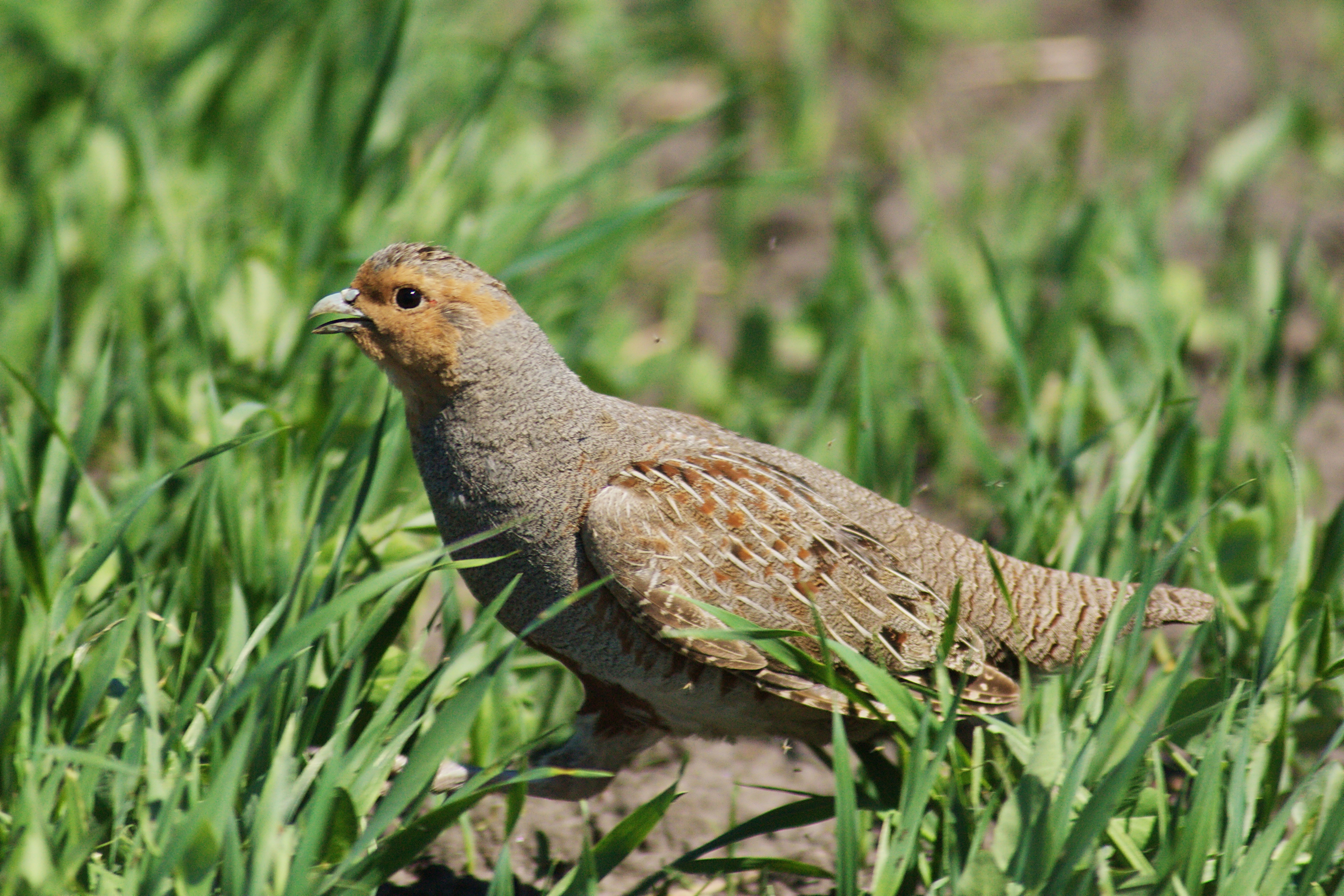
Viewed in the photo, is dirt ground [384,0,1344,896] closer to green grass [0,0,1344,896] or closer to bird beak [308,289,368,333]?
green grass [0,0,1344,896]

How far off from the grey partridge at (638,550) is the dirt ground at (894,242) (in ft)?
0.69

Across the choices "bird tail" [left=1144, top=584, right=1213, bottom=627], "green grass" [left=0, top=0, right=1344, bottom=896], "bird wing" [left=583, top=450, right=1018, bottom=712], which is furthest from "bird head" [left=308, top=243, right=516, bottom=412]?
"bird tail" [left=1144, top=584, right=1213, bottom=627]

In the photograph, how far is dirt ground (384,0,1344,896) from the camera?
9.62 ft

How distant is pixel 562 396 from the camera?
2639mm

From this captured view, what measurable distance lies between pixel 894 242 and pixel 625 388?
67.1 inches

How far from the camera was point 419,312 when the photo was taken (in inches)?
101

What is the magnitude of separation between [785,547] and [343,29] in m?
3.14

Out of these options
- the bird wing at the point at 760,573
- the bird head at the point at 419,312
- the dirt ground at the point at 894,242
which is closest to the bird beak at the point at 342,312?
the bird head at the point at 419,312

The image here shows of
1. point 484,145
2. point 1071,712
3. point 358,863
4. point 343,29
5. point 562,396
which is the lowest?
point 358,863

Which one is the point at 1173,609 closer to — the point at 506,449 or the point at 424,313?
the point at 506,449

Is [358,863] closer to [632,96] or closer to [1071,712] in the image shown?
[1071,712]

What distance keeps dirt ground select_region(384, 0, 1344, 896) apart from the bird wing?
298 mm

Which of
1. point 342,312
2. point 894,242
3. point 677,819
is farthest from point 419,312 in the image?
point 894,242

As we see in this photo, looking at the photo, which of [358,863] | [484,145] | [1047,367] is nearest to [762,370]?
[1047,367]
